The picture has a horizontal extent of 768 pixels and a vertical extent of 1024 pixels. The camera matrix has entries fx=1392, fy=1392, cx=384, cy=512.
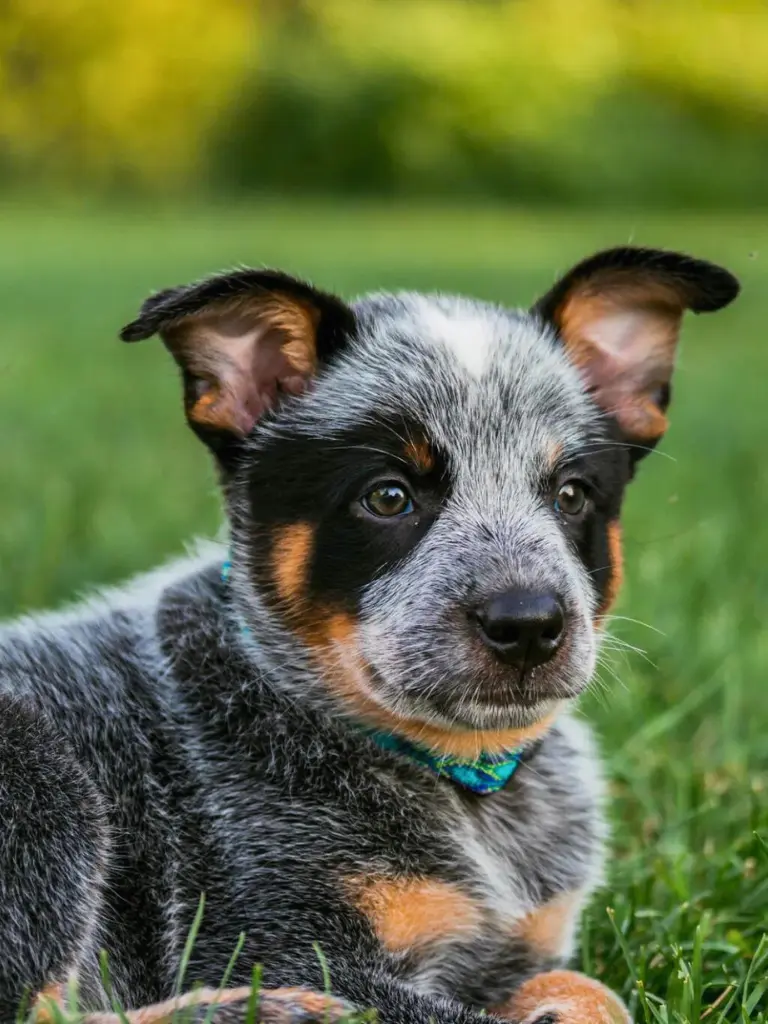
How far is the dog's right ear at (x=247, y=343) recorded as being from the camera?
3.53 meters

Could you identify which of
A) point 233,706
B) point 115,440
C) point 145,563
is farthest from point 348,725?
point 115,440

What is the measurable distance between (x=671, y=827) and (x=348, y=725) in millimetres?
1430

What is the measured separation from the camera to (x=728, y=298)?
12.4ft

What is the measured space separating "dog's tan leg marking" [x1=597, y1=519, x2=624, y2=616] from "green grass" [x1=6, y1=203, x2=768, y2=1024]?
1.39 ft

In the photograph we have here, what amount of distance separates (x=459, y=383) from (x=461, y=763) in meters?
0.99

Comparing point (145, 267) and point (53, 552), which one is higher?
point (53, 552)

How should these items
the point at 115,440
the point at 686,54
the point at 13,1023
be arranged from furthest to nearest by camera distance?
the point at 686,54 → the point at 115,440 → the point at 13,1023

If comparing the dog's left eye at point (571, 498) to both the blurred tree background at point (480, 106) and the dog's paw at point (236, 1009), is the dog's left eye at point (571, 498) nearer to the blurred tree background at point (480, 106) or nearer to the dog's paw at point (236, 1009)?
the dog's paw at point (236, 1009)

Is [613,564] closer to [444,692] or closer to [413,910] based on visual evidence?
[444,692]

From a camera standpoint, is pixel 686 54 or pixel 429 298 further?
pixel 686 54

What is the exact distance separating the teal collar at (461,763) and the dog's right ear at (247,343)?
41 centimetres

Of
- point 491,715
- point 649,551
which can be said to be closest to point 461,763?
point 491,715

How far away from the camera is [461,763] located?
3.63 meters

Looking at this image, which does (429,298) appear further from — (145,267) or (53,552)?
(145,267)
